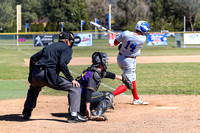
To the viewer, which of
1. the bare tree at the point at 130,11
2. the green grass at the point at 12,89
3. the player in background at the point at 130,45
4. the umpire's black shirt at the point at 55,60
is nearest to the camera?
the umpire's black shirt at the point at 55,60

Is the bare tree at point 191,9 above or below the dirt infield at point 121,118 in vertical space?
above

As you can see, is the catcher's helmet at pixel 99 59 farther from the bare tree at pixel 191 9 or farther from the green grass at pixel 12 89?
the bare tree at pixel 191 9

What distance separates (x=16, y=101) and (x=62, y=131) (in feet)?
13.0

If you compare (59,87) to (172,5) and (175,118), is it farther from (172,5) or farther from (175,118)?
(172,5)

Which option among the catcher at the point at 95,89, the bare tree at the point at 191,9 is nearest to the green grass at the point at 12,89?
the catcher at the point at 95,89

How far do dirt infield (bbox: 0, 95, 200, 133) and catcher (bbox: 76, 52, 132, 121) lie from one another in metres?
0.25

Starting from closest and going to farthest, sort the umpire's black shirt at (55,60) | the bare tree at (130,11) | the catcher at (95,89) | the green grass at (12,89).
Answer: the umpire's black shirt at (55,60) → the catcher at (95,89) → the green grass at (12,89) → the bare tree at (130,11)

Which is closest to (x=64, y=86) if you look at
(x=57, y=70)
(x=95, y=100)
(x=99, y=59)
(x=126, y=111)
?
(x=57, y=70)

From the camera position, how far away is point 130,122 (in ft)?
20.2

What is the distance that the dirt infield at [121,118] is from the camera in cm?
554

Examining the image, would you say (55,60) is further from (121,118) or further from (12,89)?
(12,89)

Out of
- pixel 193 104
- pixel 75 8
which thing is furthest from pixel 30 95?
pixel 75 8

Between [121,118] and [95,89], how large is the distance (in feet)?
2.83

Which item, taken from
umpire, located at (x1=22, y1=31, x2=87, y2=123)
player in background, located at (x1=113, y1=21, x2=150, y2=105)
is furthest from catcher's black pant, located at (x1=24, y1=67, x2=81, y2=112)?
player in background, located at (x1=113, y1=21, x2=150, y2=105)
